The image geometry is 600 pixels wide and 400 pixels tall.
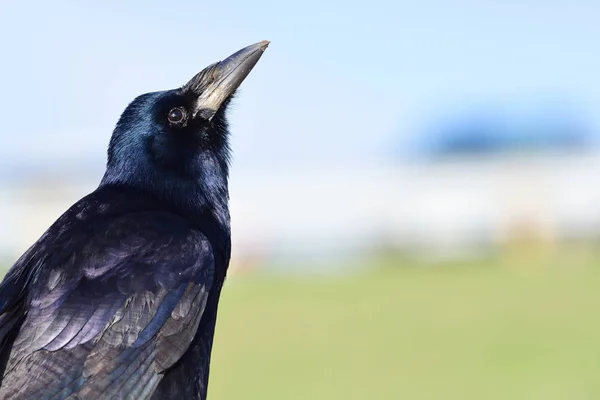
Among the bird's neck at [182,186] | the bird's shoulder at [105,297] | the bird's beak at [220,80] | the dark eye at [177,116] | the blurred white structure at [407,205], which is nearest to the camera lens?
the bird's shoulder at [105,297]

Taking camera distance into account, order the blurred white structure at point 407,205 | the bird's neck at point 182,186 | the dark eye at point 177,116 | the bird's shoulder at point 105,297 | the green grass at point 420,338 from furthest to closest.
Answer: the blurred white structure at point 407,205 → the green grass at point 420,338 → the dark eye at point 177,116 → the bird's neck at point 182,186 → the bird's shoulder at point 105,297

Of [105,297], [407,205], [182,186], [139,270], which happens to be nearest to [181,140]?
[182,186]

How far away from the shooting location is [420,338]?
52.9 feet

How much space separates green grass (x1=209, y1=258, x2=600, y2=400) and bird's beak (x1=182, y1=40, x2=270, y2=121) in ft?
21.1

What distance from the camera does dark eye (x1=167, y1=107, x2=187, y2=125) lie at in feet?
18.0

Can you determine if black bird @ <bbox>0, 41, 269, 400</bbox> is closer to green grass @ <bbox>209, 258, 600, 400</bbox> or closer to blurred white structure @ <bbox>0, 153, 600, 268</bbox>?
green grass @ <bbox>209, 258, 600, 400</bbox>

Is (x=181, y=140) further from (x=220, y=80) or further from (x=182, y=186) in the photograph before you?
(x=220, y=80)

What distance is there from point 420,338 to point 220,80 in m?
11.0

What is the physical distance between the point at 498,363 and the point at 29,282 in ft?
31.5

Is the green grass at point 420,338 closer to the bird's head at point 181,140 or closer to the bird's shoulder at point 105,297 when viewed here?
the bird's head at point 181,140

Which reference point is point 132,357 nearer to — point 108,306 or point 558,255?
point 108,306

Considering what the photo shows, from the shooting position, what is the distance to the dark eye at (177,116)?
5477mm

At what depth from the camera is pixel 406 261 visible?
29.0 m

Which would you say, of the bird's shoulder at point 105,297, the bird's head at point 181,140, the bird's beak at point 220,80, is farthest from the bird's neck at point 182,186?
the bird's beak at point 220,80
